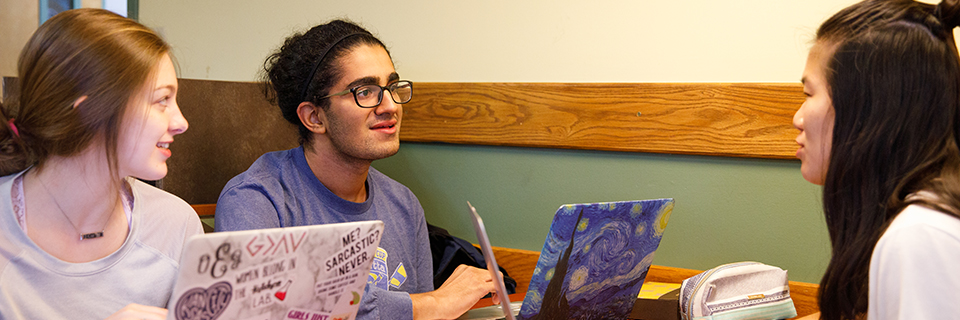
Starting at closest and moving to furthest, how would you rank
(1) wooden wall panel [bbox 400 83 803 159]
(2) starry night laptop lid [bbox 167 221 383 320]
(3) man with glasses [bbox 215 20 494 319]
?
(2) starry night laptop lid [bbox 167 221 383 320] < (3) man with glasses [bbox 215 20 494 319] < (1) wooden wall panel [bbox 400 83 803 159]

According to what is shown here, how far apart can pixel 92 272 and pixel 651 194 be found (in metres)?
1.40

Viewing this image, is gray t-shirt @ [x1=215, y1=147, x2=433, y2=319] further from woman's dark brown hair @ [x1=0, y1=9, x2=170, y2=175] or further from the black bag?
woman's dark brown hair @ [x1=0, y1=9, x2=170, y2=175]

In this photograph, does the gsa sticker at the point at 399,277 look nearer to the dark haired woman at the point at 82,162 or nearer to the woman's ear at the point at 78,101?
the dark haired woman at the point at 82,162

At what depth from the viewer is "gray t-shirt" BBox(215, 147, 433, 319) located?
1.30m

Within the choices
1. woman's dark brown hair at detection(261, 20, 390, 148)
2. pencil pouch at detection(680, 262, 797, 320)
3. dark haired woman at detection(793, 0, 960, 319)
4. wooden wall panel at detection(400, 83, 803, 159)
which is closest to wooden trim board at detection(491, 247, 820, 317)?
pencil pouch at detection(680, 262, 797, 320)

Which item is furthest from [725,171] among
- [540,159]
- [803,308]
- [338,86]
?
[338,86]

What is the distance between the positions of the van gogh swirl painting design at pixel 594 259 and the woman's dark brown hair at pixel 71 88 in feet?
2.42

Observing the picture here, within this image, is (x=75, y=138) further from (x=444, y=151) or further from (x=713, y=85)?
(x=713, y=85)

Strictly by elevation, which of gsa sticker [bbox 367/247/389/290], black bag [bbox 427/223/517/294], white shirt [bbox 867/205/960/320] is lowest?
black bag [bbox 427/223/517/294]

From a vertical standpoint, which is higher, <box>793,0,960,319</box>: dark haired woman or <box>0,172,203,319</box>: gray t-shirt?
<box>793,0,960,319</box>: dark haired woman

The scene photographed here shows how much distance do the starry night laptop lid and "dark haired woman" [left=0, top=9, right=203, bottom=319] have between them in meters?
0.30

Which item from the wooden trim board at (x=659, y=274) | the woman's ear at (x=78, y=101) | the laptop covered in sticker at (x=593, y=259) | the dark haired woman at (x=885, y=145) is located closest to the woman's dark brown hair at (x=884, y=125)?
the dark haired woman at (x=885, y=145)

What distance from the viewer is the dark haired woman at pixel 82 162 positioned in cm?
100

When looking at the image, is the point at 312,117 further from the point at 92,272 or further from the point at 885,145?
the point at 885,145
